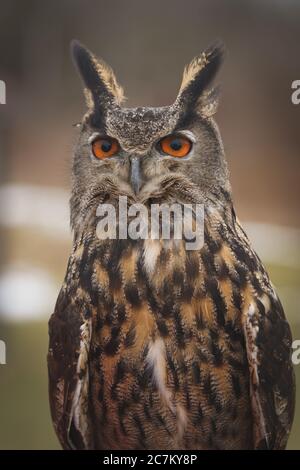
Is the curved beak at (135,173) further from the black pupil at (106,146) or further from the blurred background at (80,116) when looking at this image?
the blurred background at (80,116)

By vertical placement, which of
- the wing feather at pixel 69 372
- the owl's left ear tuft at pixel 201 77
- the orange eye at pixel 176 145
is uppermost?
the owl's left ear tuft at pixel 201 77

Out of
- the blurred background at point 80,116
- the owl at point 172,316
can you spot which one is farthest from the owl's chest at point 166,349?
the blurred background at point 80,116

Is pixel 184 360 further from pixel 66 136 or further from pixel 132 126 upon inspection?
pixel 66 136

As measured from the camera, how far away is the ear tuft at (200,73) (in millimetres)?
1039

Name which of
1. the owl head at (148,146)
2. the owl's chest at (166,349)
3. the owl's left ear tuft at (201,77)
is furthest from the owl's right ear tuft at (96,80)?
the owl's chest at (166,349)

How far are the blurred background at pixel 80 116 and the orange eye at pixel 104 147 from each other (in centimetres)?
14

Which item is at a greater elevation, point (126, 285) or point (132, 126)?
point (132, 126)

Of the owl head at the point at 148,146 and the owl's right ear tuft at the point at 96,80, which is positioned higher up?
the owl's right ear tuft at the point at 96,80

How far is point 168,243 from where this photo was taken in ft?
3.50

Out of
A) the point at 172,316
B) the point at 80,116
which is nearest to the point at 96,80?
the point at 80,116

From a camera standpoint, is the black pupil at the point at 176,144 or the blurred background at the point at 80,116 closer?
the black pupil at the point at 176,144
